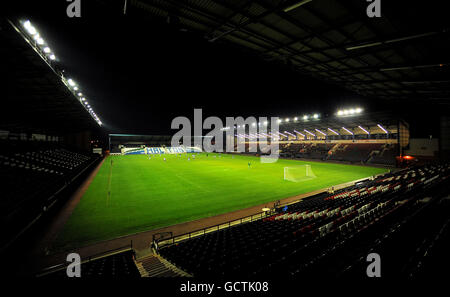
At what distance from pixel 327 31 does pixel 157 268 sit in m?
13.3

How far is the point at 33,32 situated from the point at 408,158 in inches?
1926

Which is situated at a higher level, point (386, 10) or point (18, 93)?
point (386, 10)

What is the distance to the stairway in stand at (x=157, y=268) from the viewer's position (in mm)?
5629

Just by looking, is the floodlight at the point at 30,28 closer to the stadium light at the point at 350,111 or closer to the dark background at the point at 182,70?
the dark background at the point at 182,70

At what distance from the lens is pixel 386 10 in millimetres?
7750

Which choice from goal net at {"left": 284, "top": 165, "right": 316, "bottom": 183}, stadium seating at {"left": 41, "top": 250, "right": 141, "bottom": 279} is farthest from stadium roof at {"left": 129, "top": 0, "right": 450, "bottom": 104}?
goal net at {"left": 284, "top": 165, "right": 316, "bottom": 183}

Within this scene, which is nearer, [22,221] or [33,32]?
[33,32]

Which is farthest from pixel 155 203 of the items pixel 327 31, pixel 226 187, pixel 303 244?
pixel 327 31

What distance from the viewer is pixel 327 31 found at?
9.51m

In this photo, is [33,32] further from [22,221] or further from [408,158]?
[408,158]

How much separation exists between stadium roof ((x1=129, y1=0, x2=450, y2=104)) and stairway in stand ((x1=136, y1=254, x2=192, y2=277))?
9730mm
